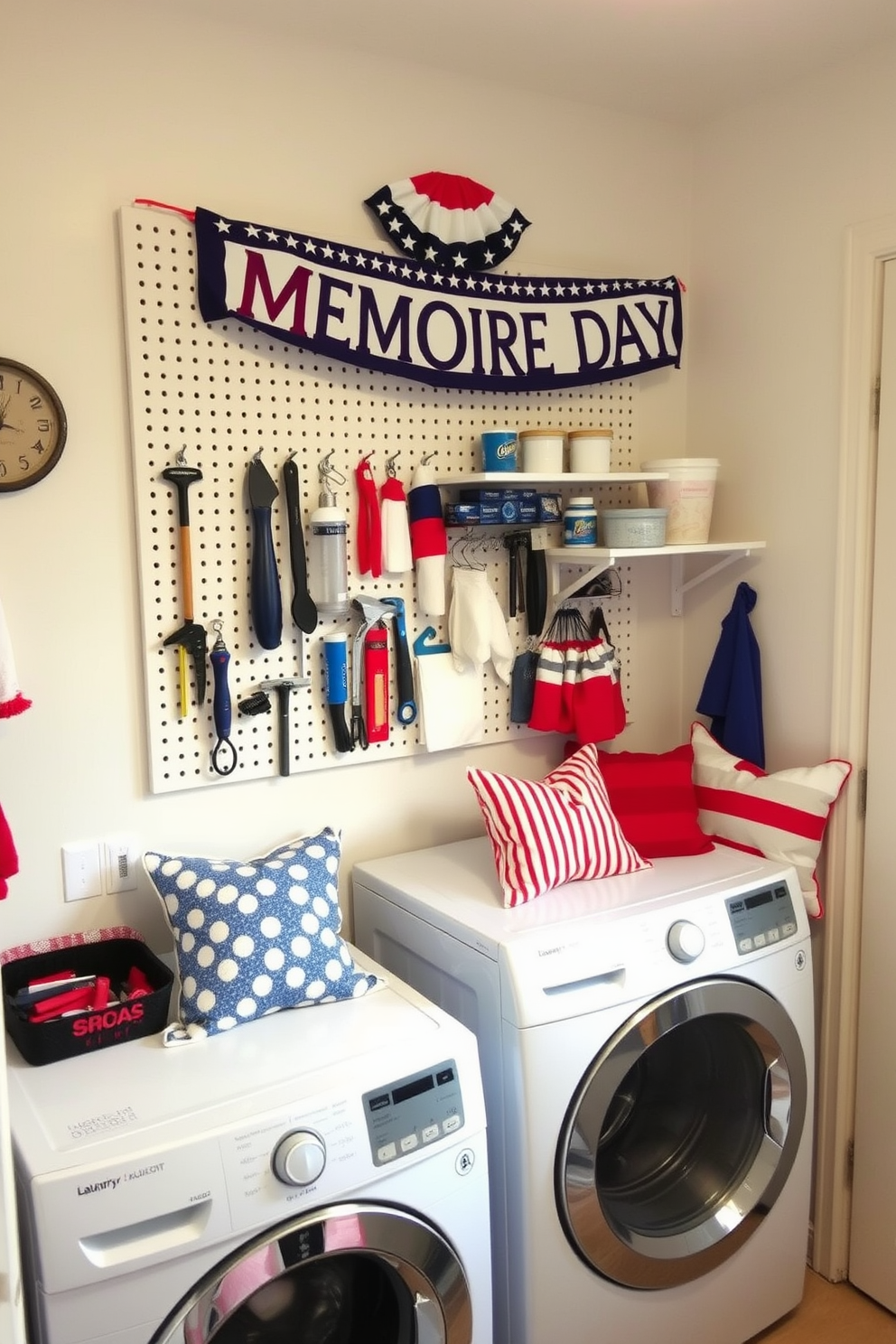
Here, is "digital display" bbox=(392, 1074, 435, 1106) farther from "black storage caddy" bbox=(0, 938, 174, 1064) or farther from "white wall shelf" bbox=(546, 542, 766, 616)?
"white wall shelf" bbox=(546, 542, 766, 616)

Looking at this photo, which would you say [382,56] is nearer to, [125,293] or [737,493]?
[125,293]

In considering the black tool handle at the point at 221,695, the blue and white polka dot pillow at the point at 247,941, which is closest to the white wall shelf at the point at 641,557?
the black tool handle at the point at 221,695

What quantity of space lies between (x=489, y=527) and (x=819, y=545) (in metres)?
0.71

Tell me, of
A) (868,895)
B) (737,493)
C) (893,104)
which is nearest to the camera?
(893,104)

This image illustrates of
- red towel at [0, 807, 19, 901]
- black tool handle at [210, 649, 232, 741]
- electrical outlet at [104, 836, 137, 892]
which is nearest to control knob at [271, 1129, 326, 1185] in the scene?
red towel at [0, 807, 19, 901]

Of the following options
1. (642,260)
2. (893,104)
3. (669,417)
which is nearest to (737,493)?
(669,417)

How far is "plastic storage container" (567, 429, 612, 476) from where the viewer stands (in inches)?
88.4

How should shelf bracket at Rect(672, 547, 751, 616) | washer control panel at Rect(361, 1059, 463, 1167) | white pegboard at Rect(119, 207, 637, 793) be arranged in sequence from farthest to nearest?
shelf bracket at Rect(672, 547, 751, 616), white pegboard at Rect(119, 207, 637, 793), washer control panel at Rect(361, 1059, 463, 1167)

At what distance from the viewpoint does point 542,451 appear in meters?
2.18

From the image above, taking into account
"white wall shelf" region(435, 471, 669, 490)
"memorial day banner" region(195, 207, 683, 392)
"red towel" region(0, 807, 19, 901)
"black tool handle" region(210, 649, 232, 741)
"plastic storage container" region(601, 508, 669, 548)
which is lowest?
"red towel" region(0, 807, 19, 901)

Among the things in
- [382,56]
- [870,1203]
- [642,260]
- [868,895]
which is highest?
[382,56]

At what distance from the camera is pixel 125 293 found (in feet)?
6.02

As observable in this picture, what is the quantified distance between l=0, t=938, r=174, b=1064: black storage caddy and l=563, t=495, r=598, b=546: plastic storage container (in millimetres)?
1206

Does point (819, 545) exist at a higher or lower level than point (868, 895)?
higher
